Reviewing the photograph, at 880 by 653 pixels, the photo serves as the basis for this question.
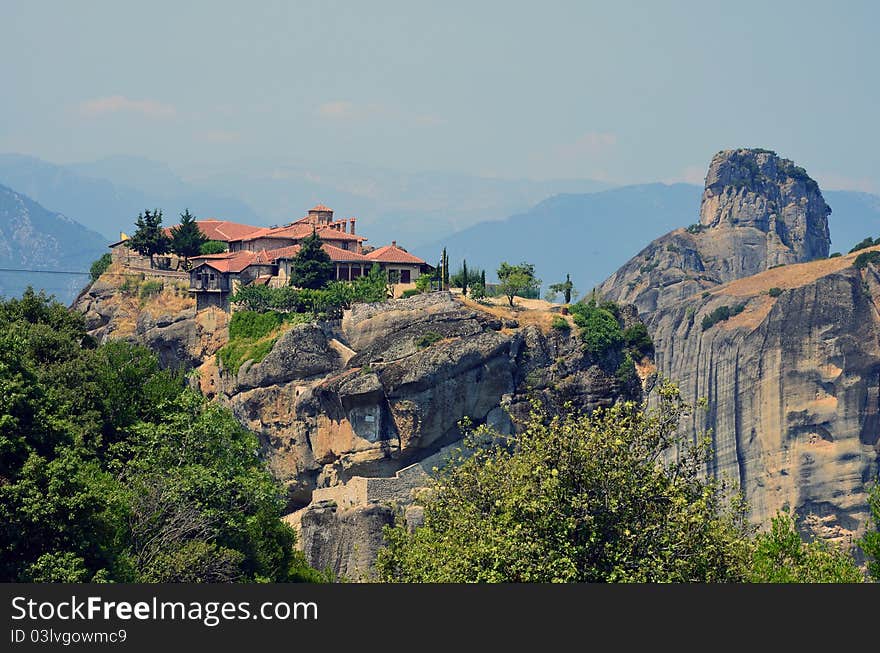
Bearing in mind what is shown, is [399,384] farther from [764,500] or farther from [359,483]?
[764,500]

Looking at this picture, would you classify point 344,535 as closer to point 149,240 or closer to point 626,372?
point 626,372

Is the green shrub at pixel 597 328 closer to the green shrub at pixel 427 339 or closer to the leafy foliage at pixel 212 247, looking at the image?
the green shrub at pixel 427 339

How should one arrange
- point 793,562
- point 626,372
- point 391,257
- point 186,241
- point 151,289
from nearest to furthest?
point 793,562 < point 626,372 < point 391,257 < point 151,289 < point 186,241

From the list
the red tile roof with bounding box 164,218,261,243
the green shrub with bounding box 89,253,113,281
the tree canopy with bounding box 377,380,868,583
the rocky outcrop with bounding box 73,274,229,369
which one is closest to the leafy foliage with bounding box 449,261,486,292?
the red tile roof with bounding box 164,218,261,243

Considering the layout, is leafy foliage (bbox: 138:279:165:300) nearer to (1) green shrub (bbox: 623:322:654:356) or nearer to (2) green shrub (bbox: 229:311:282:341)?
(2) green shrub (bbox: 229:311:282:341)

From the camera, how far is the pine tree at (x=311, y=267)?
92375mm

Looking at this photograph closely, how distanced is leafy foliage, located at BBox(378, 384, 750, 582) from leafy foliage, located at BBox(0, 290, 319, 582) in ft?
30.9

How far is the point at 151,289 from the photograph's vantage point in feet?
322

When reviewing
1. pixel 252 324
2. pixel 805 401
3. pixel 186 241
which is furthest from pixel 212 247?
pixel 805 401

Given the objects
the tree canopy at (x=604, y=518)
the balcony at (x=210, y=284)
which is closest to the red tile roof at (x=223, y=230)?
the balcony at (x=210, y=284)

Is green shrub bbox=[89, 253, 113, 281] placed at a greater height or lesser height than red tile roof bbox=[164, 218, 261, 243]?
lesser

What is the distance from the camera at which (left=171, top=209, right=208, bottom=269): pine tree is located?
335 ft

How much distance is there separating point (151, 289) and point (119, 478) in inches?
1997

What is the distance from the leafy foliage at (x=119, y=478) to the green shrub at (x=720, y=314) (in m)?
129
